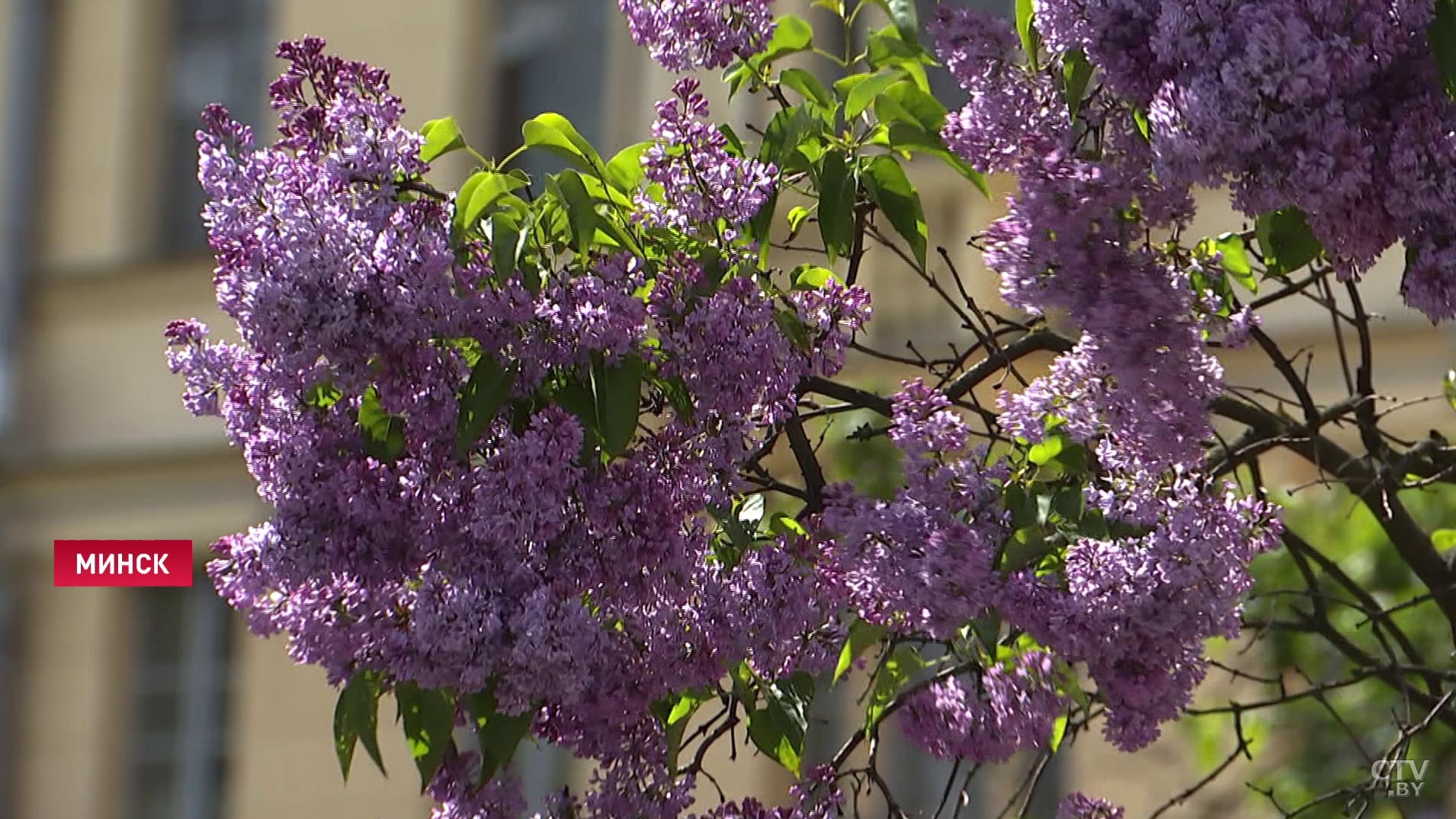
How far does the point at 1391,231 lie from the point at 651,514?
73cm

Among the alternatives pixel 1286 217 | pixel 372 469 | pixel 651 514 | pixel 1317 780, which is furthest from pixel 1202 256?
pixel 1317 780

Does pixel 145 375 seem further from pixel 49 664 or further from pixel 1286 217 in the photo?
A: pixel 1286 217

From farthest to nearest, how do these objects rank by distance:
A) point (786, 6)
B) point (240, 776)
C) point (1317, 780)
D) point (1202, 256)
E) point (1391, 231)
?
point (240, 776) < point (786, 6) < point (1317, 780) < point (1202, 256) < point (1391, 231)

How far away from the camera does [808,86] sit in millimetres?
2814

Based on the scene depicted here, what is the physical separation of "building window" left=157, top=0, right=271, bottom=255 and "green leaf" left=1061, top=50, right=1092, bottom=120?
8816mm

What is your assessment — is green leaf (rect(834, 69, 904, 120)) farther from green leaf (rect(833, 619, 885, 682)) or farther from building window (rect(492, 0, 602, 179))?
building window (rect(492, 0, 602, 179))

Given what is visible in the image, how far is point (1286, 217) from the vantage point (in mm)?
2697

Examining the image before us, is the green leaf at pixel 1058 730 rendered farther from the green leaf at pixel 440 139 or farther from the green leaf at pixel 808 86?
the green leaf at pixel 440 139

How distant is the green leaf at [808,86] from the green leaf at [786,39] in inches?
1.0

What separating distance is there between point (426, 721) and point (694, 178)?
586 millimetres

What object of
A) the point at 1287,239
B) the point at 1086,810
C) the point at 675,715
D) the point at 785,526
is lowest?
the point at 1086,810

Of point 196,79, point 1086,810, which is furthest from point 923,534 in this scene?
point 196,79

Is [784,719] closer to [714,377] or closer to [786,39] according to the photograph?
[714,377]

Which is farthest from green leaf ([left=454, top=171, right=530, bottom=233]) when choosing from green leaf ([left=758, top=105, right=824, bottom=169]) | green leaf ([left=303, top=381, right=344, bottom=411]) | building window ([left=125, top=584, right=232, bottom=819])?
building window ([left=125, top=584, right=232, bottom=819])
